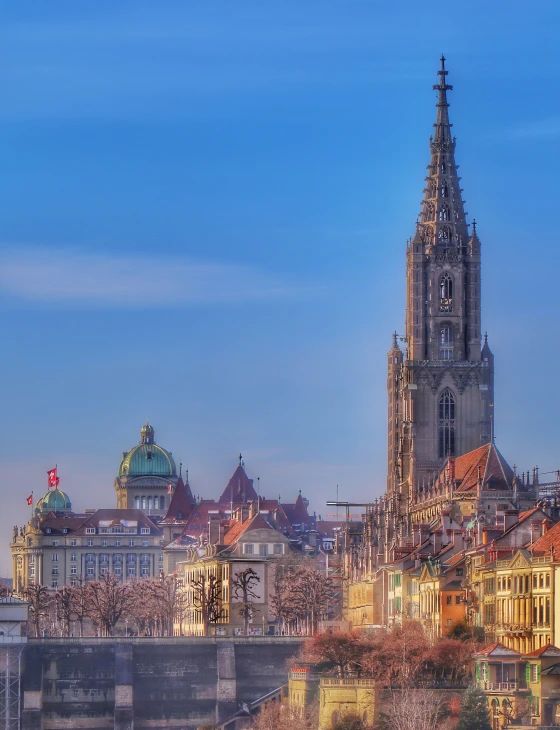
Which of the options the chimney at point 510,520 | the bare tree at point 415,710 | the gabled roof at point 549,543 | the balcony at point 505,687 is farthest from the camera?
the chimney at point 510,520

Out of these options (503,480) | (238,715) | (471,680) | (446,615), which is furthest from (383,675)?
(503,480)

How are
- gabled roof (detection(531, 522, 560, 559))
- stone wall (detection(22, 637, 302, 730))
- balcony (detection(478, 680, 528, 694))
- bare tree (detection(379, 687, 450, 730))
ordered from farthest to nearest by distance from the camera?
stone wall (detection(22, 637, 302, 730)), gabled roof (detection(531, 522, 560, 559)), balcony (detection(478, 680, 528, 694)), bare tree (detection(379, 687, 450, 730))

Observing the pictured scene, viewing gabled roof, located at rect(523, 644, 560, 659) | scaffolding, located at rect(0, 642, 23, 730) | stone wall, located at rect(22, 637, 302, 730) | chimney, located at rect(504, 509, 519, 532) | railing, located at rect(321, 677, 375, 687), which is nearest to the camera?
gabled roof, located at rect(523, 644, 560, 659)

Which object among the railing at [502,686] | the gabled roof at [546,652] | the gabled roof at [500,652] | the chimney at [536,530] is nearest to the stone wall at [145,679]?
the chimney at [536,530]

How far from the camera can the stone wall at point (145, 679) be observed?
181 m

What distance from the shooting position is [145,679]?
602 feet

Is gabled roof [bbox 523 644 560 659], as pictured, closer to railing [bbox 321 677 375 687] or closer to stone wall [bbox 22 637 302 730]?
railing [bbox 321 677 375 687]

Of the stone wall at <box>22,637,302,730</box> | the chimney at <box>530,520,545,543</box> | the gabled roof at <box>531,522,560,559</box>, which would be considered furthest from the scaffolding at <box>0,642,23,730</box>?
the gabled roof at <box>531,522,560,559</box>

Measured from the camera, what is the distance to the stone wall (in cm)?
18100

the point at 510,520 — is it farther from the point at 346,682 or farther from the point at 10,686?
the point at 10,686

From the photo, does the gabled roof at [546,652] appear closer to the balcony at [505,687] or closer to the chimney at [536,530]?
the balcony at [505,687]

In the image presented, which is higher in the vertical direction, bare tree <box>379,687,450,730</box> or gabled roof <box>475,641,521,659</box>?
gabled roof <box>475,641,521,659</box>

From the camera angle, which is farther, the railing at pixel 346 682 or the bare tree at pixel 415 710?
the railing at pixel 346 682

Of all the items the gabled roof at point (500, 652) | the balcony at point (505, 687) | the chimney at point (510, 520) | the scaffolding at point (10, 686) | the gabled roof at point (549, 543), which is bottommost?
the scaffolding at point (10, 686)
